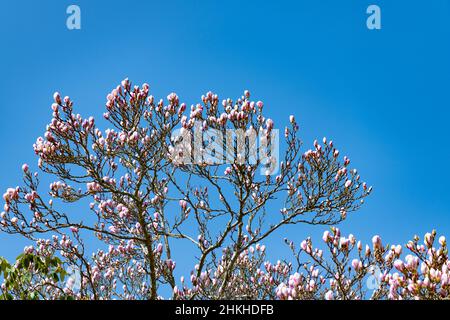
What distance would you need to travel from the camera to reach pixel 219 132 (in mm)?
9039

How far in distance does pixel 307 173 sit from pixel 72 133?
4.43 metres

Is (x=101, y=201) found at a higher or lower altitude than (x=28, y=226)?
higher

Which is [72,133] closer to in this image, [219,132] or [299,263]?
[219,132]

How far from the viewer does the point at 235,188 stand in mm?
9102

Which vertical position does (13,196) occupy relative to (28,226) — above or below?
above

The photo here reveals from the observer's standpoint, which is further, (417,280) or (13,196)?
(13,196)
